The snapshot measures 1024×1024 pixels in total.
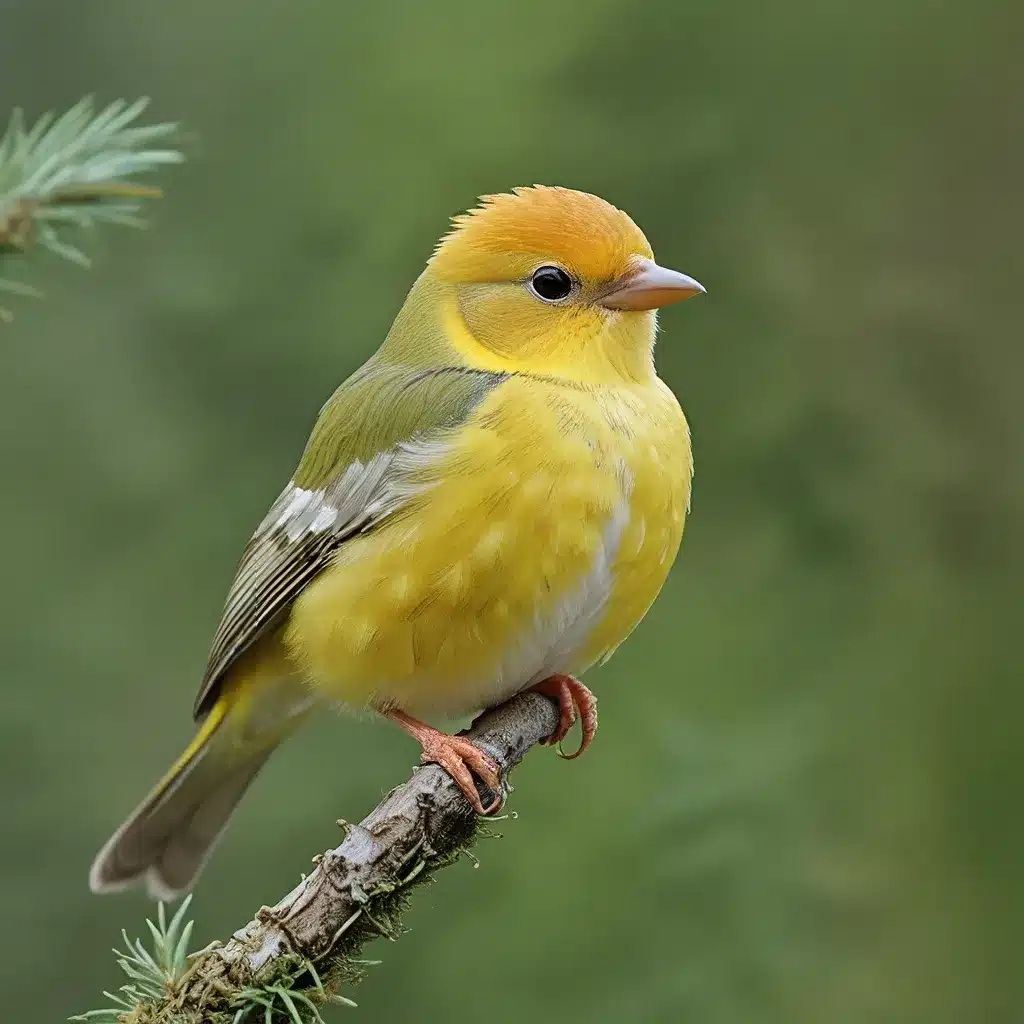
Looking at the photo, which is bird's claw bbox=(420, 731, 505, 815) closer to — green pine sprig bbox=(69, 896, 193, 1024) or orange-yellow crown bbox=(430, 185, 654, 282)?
green pine sprig bbox=(69, 896, 193, 1024)

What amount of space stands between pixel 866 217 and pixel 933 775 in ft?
6.28

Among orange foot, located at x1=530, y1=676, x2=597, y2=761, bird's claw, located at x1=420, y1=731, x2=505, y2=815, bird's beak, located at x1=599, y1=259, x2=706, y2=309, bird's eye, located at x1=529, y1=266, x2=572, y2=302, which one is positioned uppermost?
bird's eye, located at x1=529, y1=266, x2=572, y2=302

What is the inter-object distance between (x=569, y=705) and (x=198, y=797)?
1061mm

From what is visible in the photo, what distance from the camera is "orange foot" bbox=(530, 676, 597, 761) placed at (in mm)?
3613

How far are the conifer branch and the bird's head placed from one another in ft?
6.28

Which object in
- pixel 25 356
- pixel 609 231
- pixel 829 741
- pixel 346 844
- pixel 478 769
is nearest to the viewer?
pixel 346 844

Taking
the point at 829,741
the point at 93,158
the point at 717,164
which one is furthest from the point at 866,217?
the point at 93,158

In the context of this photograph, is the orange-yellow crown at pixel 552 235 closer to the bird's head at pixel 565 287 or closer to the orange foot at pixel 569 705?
the bird's head at pixel 565 287

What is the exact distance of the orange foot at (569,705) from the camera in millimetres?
3613

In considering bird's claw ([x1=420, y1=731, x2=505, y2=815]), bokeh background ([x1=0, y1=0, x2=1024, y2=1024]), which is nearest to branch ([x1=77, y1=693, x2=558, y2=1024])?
bird's claw ([x1=420, y1=731, x2=505, y2=815])

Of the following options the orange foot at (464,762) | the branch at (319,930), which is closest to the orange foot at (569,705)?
the orange foot at (464,762)

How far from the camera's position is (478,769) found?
3074mm

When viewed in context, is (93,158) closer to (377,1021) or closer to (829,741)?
(829,741)

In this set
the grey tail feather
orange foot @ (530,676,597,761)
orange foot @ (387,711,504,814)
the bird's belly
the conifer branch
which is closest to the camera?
the conifer branch
